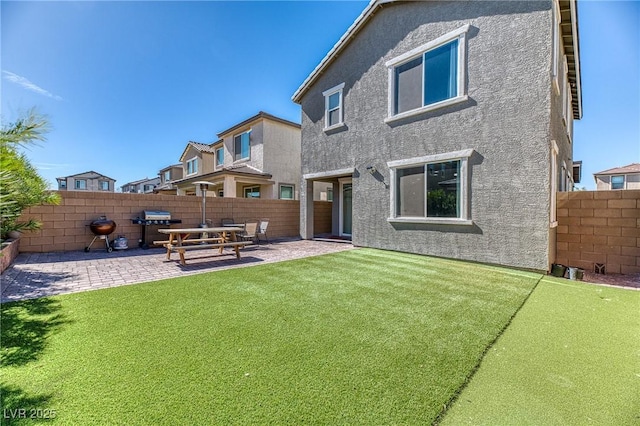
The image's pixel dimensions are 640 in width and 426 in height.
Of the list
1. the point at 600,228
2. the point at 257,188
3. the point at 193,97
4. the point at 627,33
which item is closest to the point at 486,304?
the point at 600,228

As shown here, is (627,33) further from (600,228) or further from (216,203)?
(216,203)

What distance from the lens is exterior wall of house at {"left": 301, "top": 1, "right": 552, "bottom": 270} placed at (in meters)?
6.66

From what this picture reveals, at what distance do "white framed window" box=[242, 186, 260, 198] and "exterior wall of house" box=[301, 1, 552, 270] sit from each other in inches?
414

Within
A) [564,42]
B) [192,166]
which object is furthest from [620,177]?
[192,166]

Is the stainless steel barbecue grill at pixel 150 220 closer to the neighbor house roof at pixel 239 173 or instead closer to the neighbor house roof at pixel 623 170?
the neighbor house roof at pixel 239 173

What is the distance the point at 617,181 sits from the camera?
116 ft

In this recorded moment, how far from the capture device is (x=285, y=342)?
321 centimetres

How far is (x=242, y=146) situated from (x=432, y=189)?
1560 centimetres

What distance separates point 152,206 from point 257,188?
29.6ft

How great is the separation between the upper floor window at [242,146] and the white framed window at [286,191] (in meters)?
3.74

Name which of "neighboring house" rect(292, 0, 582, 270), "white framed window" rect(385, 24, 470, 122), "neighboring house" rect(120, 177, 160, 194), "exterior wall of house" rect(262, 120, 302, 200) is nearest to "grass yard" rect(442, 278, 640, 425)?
"neighboring house" rect(292, 0, 582, 270)

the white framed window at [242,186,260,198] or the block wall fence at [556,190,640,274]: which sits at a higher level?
the white framed window at [242,186,260,198]

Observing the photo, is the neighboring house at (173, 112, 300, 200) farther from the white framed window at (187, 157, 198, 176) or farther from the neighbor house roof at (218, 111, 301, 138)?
the white framed window at (187, 157, 198, 176)

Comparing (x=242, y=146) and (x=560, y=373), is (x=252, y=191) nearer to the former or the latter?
(x=242, y=146)
